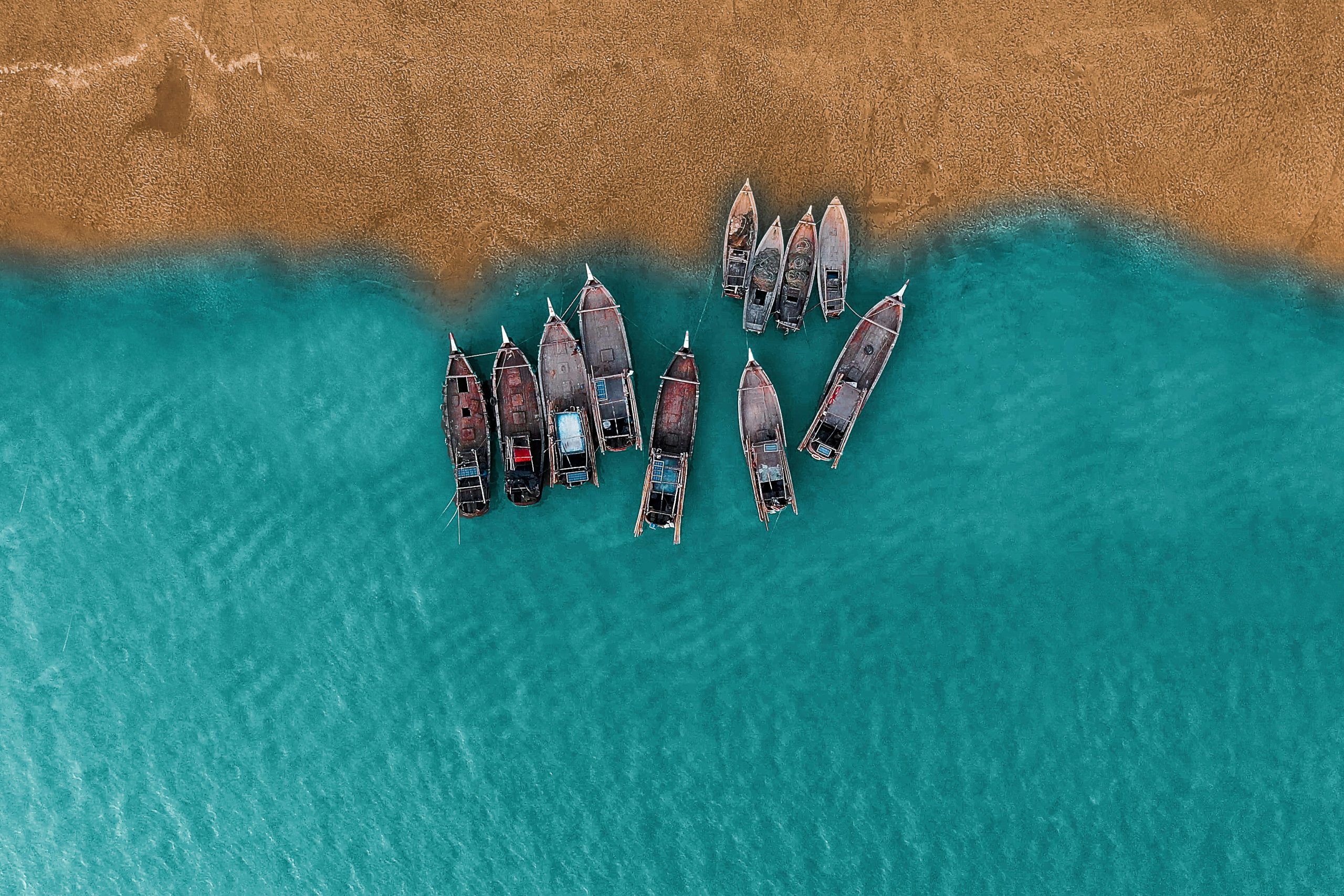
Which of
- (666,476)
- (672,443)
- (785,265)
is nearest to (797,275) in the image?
(785,265)

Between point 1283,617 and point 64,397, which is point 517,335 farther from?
point 1283,617

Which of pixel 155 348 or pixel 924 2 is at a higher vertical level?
pixel 924 2

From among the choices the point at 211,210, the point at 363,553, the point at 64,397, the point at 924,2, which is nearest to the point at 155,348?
the point at 64,397

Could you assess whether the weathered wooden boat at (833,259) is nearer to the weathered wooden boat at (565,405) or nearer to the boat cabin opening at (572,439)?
the weathered wooden boat at (565,405)

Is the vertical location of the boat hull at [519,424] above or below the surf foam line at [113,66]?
below

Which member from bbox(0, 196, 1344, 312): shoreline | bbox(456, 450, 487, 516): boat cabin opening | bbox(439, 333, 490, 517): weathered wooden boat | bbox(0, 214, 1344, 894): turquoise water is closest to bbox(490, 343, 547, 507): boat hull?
bbox(439, 333, 490, 517): weathered wooden boat

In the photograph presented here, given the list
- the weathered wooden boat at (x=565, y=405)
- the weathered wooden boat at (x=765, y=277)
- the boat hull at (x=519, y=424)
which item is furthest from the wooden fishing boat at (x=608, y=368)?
the weathered wooden boat at (x=765, y=277)

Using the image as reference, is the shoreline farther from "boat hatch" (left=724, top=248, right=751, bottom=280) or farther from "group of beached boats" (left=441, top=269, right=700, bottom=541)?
"group of beached boats" (left=441, top=269, right=700, bottom=541)
